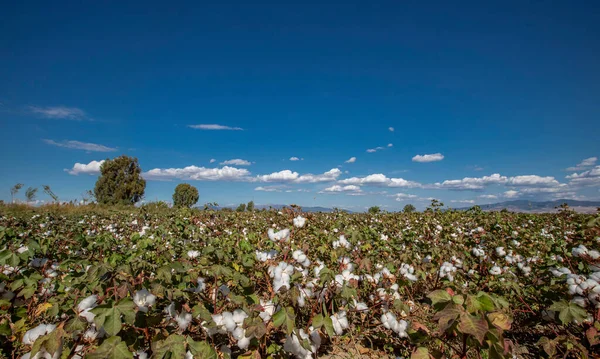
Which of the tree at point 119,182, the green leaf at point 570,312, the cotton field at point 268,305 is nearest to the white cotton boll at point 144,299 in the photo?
the cotton field at point 268,305

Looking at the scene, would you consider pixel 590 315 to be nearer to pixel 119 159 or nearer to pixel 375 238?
pixel 375 238

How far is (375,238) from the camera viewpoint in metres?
5.25

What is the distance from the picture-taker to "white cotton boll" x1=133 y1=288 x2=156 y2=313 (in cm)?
168

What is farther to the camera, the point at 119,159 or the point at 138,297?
the point at 119,159

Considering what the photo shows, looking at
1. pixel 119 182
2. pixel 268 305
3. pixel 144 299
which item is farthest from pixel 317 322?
pixel 119 182

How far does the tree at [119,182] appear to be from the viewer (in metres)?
40.2

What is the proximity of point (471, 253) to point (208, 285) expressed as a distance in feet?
13.1

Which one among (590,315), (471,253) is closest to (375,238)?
(471,253)

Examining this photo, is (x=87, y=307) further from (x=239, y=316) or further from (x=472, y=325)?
(x=472, y=325)

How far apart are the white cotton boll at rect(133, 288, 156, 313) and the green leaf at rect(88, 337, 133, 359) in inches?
14.6

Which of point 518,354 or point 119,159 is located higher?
point 119,159

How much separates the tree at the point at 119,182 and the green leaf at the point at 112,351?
44.4m

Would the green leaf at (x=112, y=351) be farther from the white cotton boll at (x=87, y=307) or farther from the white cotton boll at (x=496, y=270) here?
the white cotton boll at (x=496, y=270)

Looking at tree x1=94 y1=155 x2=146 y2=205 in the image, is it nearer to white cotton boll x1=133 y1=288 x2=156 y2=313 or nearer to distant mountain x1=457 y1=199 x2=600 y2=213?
distant mountain x1=457 y1=199 x2=600 y2=213
